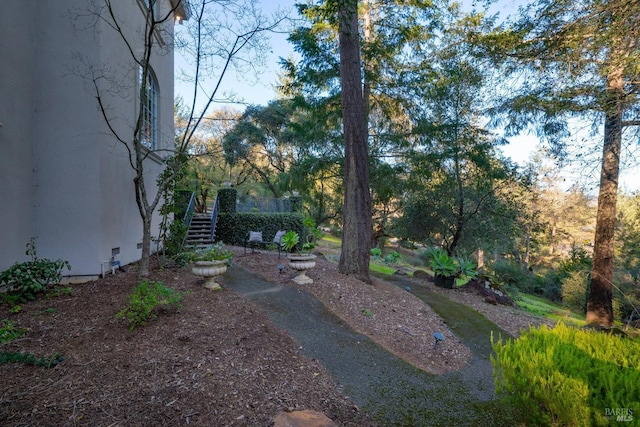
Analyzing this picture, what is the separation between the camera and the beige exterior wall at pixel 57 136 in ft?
14.6

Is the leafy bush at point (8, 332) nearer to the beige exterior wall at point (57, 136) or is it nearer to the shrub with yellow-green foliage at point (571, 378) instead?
the beige exterior wall at point (57, 136)

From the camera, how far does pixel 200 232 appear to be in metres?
11.1

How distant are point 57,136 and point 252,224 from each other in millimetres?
6938

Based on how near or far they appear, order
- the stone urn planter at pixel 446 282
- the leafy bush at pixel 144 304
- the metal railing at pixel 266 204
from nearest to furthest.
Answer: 1. the leafy bush at pixel 144 304
2. the stone urn planter at pixel 446 282
3. the metal railing at pixel 266 204

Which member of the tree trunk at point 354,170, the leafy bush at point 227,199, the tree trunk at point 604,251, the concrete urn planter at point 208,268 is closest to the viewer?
the concrete urn planter at point 208,268

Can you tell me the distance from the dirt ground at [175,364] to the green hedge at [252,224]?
659cm

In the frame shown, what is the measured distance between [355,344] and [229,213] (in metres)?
9.06

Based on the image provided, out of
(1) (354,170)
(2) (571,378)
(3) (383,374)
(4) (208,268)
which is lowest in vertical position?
(3) (383,374)

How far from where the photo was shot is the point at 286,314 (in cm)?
430

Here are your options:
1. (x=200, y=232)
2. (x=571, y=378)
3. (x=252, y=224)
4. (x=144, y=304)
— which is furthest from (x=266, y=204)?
(x=571, y=378)

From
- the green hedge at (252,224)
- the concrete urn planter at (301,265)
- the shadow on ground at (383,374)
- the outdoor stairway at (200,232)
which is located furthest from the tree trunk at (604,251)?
the outdoor stairway at (200,232)

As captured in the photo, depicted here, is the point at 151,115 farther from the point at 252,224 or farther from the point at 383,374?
the point at 383,374

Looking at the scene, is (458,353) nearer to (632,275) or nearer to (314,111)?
(314,111)

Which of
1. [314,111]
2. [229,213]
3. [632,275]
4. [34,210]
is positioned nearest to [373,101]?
[314,111]
